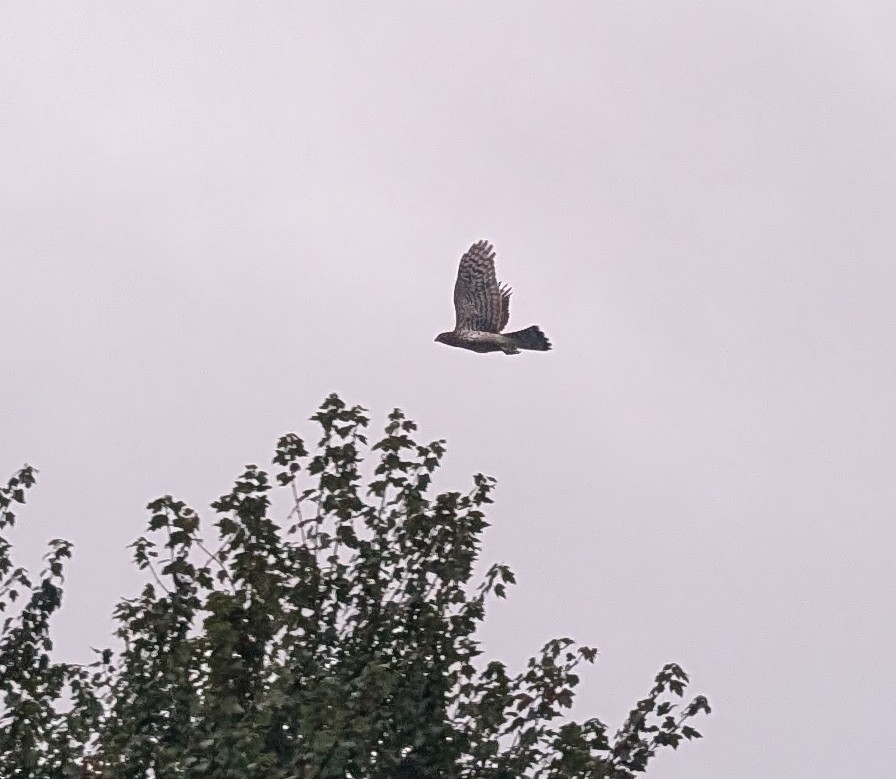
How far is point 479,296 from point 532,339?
2.03 meters

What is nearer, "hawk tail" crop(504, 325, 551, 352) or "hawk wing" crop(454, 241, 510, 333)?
"hawk tail" crop(504, 325, 551, 352)

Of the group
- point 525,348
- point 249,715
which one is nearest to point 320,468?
point 249,715

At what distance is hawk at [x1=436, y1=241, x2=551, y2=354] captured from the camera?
1045 inches

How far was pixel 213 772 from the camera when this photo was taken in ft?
45.7

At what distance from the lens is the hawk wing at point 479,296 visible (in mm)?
27766

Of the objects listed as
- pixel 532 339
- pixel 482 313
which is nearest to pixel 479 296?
pixel 482 313

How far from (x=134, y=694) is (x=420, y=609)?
234 cm

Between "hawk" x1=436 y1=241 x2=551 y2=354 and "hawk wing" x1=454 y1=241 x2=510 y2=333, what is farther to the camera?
"hawk wing" x1=454 y1=241 x2=510 y2=333

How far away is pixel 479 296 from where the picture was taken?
28188 millimetres

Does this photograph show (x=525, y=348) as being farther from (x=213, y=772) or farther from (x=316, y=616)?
(x=213, y=772)

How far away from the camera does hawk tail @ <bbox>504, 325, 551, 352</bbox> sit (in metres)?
26.2

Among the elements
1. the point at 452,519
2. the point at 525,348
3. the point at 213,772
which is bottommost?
the point at 213,772

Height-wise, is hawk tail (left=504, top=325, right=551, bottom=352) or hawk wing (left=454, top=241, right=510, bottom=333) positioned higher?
hawk wing (left=454, top=241, right=510, bottom=333)

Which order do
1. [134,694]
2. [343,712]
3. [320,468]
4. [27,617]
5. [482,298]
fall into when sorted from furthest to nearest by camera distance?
Result: [482,298] < [27,617] < [320,468] < [134,694] < [343,712]
